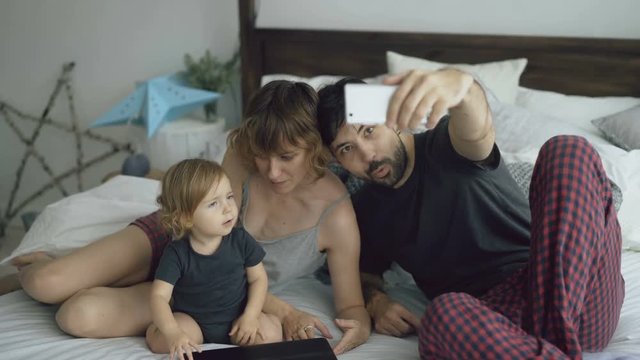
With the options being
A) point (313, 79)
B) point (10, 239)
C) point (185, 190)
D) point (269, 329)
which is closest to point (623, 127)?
point (313, 79)

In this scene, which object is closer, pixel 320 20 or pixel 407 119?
pixel 407 119

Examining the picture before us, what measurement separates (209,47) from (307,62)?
0.52m

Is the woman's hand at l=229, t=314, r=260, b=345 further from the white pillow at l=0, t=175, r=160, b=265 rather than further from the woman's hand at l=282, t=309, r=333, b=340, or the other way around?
the white pillow at l=0, t=175, r=160, b=265

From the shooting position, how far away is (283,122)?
4.19 feet

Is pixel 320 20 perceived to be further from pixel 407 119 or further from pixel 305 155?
pixel 407 119

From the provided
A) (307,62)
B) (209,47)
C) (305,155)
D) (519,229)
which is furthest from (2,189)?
(519,229)

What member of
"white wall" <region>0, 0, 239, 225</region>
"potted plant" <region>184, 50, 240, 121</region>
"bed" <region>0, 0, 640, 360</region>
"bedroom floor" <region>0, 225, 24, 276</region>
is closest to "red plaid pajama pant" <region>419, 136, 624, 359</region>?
"bed" <region>0, 0, 640, 360</region>

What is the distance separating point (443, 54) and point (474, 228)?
3.88ft

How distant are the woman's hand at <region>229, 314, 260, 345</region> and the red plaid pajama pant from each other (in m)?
0.36

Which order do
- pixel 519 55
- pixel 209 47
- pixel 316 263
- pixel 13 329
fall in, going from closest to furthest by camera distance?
pixel 13 329, pixel 316 263, pixel 519 55, pixel 209 47

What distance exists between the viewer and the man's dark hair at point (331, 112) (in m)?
1.29

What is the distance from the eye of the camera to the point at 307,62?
2473 millimetres

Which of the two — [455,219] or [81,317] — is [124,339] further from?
[455,219]

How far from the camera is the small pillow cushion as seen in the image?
6.23 feet
